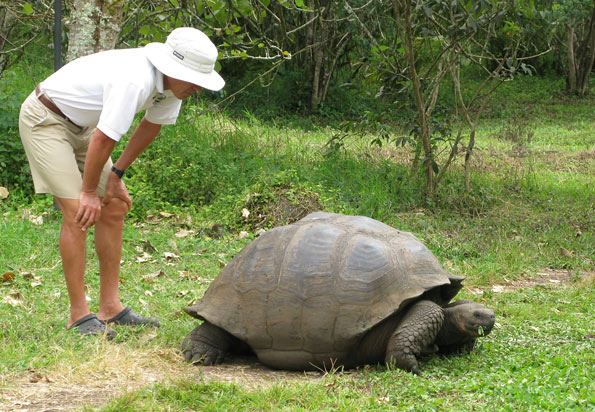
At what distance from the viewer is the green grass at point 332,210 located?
3.16 m

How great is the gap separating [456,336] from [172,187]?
418cm

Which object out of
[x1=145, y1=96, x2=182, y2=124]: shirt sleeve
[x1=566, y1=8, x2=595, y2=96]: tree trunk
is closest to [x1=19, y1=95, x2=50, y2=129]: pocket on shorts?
[x1=145, y1=96, x2=182, y2=124]: shirt sleeve

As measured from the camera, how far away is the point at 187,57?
3.62 m

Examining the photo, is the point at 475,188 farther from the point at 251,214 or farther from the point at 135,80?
the point at 135,80

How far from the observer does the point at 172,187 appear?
7.26 meters

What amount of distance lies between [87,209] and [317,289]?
128 centimetres

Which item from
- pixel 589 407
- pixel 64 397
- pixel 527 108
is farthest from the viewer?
pixel 527 108

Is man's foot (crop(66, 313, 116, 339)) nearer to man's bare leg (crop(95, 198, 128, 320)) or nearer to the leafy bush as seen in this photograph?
man's bare leg (crop(95, 198, 128, 320))

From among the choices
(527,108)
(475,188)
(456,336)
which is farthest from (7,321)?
(527,108)

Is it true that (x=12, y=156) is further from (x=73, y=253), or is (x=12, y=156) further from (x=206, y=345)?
(x=206, y=345)

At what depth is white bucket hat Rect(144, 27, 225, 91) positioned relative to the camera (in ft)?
11.8

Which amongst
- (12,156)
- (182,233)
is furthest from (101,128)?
(12,156)

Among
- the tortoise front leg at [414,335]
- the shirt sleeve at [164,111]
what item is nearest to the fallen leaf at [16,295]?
the shirt sleeve at [164,111]

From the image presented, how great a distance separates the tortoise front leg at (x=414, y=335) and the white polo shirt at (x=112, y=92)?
1.73 metres
